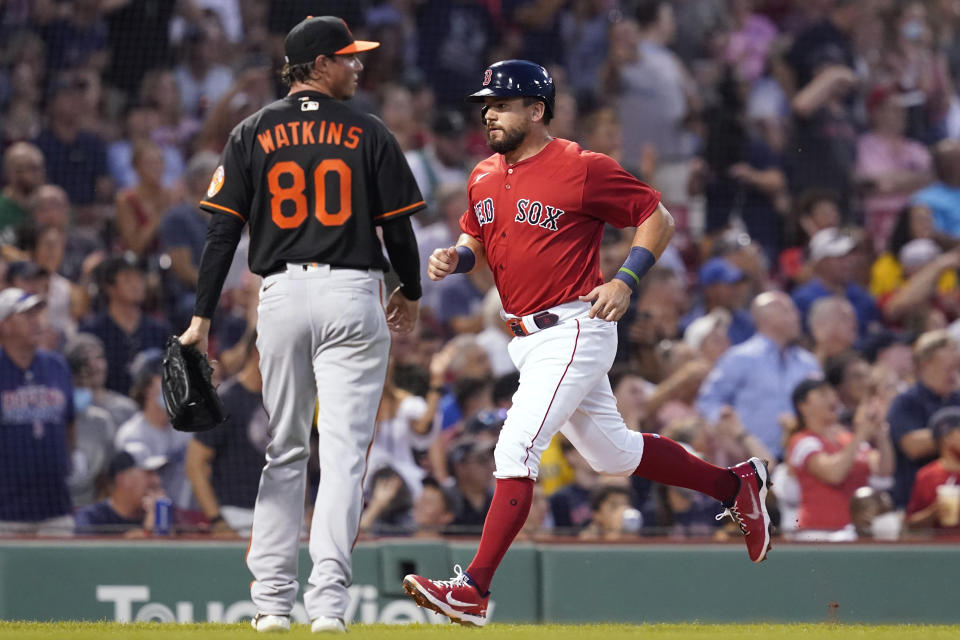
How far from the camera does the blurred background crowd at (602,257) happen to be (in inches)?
293

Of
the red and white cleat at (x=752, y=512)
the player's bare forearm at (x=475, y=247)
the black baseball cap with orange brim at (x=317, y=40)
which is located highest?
the black baseball cap with orange brim at (x=317, y=40)

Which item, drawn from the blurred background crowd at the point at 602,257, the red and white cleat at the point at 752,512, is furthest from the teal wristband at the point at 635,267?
the blurred background crowd at the point at 602,257

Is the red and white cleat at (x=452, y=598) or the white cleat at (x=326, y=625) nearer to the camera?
the white cleat at (x=326, y=625)

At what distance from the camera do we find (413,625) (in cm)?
521

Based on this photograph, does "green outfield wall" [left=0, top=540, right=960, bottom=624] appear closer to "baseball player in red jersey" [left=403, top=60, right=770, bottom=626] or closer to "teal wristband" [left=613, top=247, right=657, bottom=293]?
"baseball player in red jersey" [left=403, top=60, right=770, bottom=626]

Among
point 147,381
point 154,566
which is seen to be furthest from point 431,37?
point 154,566

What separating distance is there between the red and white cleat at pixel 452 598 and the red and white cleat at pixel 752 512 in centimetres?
112

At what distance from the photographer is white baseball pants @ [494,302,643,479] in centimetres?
479

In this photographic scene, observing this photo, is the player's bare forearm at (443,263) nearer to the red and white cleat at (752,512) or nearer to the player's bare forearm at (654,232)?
the player's bare forearm at (654,232)

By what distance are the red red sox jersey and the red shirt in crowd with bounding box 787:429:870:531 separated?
283 cm

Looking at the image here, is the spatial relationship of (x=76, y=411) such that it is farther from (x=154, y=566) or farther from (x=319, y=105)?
(x=319, y=105)

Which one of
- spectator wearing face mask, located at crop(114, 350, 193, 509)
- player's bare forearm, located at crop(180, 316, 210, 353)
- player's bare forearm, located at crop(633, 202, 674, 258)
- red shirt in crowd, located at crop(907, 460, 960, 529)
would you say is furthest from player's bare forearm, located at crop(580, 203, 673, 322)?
spectator wearing face mask, located at crop(114, 350, 193, 509)

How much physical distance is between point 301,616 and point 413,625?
4.32 feet

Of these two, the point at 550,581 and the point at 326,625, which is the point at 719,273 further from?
the point at 326,625
